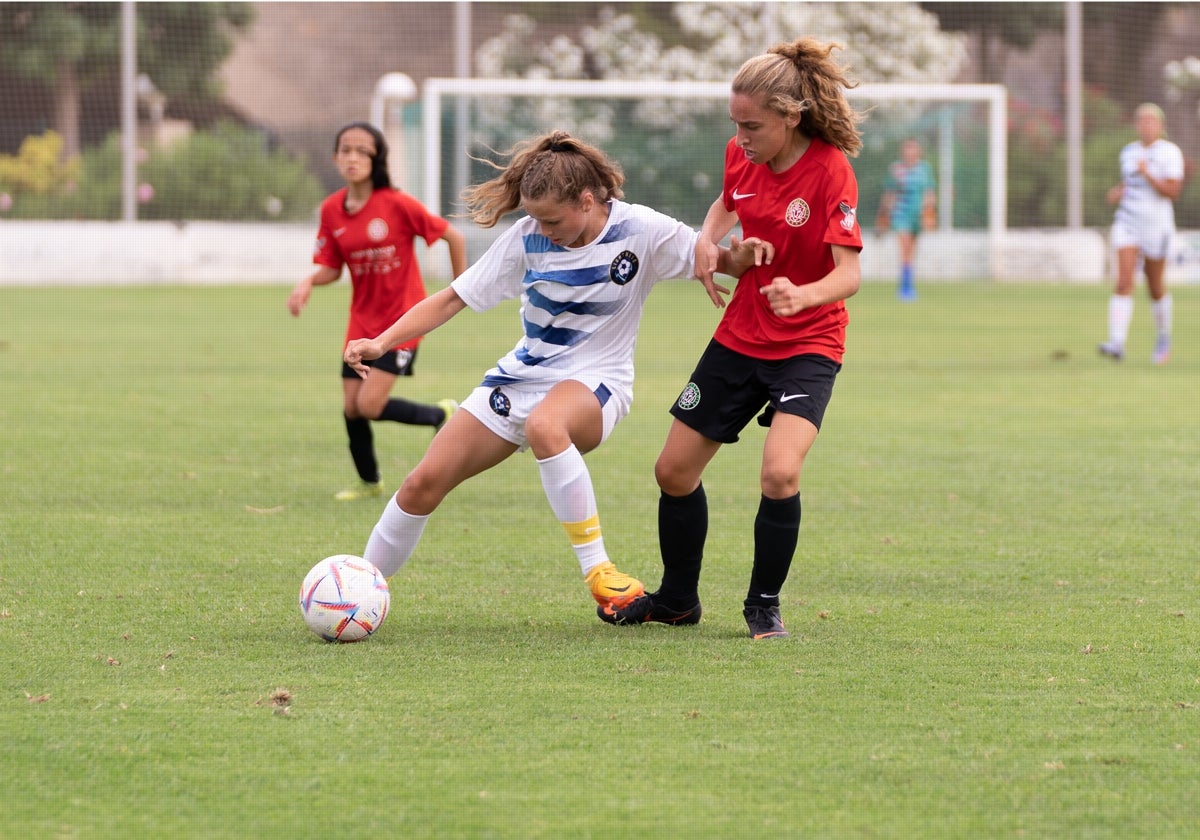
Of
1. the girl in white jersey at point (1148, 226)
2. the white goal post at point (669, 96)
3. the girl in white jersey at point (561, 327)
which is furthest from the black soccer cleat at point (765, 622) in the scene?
the white goal post at point (669, 96)

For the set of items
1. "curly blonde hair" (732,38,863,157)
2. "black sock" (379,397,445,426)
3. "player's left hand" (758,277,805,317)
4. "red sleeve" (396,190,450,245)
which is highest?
"curly blonde hair" (732,38,863,157)

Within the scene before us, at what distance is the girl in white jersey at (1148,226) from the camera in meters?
13.8

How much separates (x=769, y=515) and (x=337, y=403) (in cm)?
683

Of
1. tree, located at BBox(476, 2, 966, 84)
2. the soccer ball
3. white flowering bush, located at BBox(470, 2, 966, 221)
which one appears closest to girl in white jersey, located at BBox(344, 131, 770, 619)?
the soccer ball

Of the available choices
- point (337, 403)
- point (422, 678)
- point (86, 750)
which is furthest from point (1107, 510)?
point (337, 403)

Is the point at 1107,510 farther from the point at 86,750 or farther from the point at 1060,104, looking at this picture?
the point at 1060,104

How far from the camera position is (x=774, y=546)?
15.3 feet

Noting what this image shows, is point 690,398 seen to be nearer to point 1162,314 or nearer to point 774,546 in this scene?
point 774,546

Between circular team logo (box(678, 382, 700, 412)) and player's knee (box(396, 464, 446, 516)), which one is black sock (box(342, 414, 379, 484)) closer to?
player's knee (box(396, 464, 446, 516))

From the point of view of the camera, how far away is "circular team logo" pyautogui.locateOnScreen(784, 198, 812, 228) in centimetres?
457

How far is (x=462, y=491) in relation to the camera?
298 inches

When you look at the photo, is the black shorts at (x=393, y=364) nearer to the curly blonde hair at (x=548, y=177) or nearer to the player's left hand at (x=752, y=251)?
the curly blonde hair at (x=548, y=177)

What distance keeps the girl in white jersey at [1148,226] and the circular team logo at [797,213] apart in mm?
9920

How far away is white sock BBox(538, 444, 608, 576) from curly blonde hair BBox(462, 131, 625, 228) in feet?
2.37
